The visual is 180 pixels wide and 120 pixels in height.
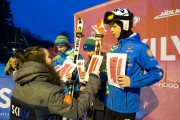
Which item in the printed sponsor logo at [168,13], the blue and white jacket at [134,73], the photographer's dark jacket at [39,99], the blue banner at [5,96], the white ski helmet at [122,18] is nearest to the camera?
the photographer's dark jacket at [39,99]

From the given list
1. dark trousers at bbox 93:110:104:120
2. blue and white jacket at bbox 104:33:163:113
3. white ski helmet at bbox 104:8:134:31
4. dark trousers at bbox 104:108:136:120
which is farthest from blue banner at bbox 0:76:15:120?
white ski helmet at bbox 104:8:134:31

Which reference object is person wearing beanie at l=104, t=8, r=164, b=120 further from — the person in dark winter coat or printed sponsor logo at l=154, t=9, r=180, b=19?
printed sponsor logo at l=154, t=9, r=180, b=19

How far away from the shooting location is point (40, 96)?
6.26 ft

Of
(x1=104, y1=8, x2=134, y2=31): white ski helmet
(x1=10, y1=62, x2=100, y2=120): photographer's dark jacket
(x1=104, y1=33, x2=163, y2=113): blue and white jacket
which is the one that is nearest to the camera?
(x1=10, y1=62, x2=100, y2=120): photographer's dark jacket

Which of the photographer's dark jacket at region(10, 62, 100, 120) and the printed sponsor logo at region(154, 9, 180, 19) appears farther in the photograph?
the printed sponsor logo at region(154, 9, 180, 19)

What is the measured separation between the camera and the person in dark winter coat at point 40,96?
6.27 ft

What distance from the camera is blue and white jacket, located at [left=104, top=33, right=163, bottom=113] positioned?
2.61 meters

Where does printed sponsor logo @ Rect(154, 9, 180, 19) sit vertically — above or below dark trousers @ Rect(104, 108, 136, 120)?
above

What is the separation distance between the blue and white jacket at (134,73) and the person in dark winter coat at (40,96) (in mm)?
751

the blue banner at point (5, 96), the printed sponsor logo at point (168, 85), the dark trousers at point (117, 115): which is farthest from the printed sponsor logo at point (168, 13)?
the blue banner at point (5, 96)

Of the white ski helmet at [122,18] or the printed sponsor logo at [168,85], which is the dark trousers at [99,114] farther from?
the white ski helmet at [122,18]

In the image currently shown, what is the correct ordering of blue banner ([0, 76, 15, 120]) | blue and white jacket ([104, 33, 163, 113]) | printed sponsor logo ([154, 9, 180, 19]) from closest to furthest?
blue and white jacket ([104, 33, 163, 113]) < printed sponsor logo ([154, 9, 180, 19]) < blue banner ([0, 76, 15, 120])

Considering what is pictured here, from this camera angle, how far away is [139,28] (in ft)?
15.8

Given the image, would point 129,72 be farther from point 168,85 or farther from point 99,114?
point 168,85
